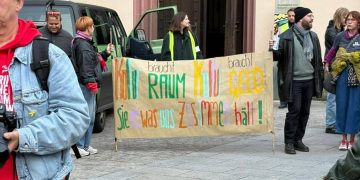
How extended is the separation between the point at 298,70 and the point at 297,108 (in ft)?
1.43

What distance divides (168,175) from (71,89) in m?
4.13

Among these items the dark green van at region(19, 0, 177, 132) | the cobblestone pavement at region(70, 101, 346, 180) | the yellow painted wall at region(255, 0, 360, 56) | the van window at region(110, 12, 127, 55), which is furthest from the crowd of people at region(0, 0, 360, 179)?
the yellow painted wall at region(255, 0, 360, 56)

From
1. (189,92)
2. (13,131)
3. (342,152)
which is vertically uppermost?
(13,131)

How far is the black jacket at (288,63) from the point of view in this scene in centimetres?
777

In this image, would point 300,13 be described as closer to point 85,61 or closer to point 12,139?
point 85,61

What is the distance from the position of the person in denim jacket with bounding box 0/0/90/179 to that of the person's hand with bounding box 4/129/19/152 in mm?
53

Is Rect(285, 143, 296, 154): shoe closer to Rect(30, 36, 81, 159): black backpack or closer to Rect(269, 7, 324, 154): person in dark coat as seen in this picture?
Rect(269, 7, 324, 154): person in dark coat

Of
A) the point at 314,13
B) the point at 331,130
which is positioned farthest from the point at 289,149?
the point at 314,13

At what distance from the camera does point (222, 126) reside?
317 inches

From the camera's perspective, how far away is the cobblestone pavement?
671 cm

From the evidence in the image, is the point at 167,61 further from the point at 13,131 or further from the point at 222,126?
the point at 13,131

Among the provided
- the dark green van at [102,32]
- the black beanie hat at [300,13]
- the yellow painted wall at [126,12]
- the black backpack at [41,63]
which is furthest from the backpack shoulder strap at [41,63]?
the yellow painted wall at [126,12]

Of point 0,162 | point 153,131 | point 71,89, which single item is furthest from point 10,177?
point 153,131

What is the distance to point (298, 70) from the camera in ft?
25.7
